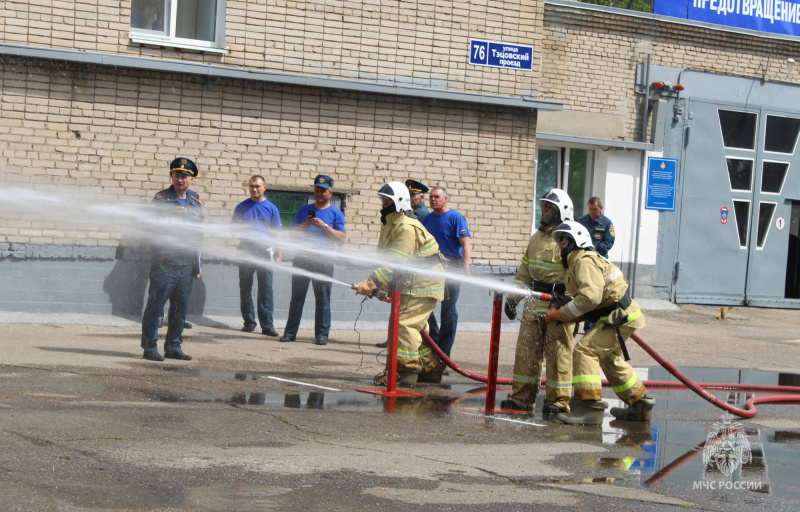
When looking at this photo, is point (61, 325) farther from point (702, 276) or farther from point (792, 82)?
point (792, 82)

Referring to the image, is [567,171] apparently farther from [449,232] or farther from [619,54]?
[449,232]

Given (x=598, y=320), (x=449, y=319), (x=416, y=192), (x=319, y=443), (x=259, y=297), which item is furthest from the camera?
(x=259, y=297)

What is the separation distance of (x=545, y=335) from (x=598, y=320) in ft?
1.49

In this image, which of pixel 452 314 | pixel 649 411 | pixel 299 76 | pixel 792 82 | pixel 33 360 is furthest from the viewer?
pixel 792 82

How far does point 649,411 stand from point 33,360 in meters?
5.39

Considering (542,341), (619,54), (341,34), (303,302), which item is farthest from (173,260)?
(619,54)

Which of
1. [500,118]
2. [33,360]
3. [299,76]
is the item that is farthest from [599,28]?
[33,360]

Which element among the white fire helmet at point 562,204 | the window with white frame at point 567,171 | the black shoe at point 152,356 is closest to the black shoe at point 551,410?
the white fire helmet at point 562,204

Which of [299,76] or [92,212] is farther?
[299,76]

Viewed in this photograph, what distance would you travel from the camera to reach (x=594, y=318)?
289 inches

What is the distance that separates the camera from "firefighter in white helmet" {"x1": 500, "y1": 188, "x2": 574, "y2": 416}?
7418 millimetres

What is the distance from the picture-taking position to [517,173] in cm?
1321

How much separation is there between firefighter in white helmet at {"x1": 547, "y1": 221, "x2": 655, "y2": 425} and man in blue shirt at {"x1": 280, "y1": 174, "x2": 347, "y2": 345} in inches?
161

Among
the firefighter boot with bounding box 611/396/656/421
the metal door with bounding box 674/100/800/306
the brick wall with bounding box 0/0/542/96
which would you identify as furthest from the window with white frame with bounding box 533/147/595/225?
the firefighter boot with bounding box 611/396/656/421
